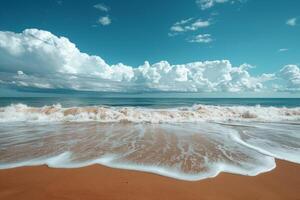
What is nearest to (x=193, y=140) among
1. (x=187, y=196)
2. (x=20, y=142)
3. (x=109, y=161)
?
(x=109, y=161)

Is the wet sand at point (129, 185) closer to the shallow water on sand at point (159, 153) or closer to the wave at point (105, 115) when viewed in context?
the shallow water on sand at point (159, 153)

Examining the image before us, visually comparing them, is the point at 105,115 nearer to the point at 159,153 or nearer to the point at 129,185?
the point at 159,153

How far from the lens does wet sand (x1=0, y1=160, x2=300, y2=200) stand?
386cm

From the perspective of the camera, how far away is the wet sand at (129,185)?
3.86 m

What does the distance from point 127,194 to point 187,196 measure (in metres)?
1.15

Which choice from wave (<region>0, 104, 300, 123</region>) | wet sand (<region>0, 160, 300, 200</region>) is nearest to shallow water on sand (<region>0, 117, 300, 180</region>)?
wet sand (<region>0, 160, 300, 200</region>)

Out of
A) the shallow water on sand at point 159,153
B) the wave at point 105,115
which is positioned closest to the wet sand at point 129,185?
the shallow water on sand at point 159,153

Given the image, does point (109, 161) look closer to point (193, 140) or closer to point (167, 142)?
point (167, 142)

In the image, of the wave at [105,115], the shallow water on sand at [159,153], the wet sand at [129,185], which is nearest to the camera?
the wet sand at [129,185]

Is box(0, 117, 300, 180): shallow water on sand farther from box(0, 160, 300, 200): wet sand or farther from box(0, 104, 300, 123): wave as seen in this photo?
box(0, 104, 300, 123): wave

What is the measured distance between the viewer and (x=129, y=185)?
4.29 metres

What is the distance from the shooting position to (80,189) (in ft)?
13.3

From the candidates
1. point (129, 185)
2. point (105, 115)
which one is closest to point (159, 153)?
point (129, 185)

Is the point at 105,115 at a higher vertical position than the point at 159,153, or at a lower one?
higher
